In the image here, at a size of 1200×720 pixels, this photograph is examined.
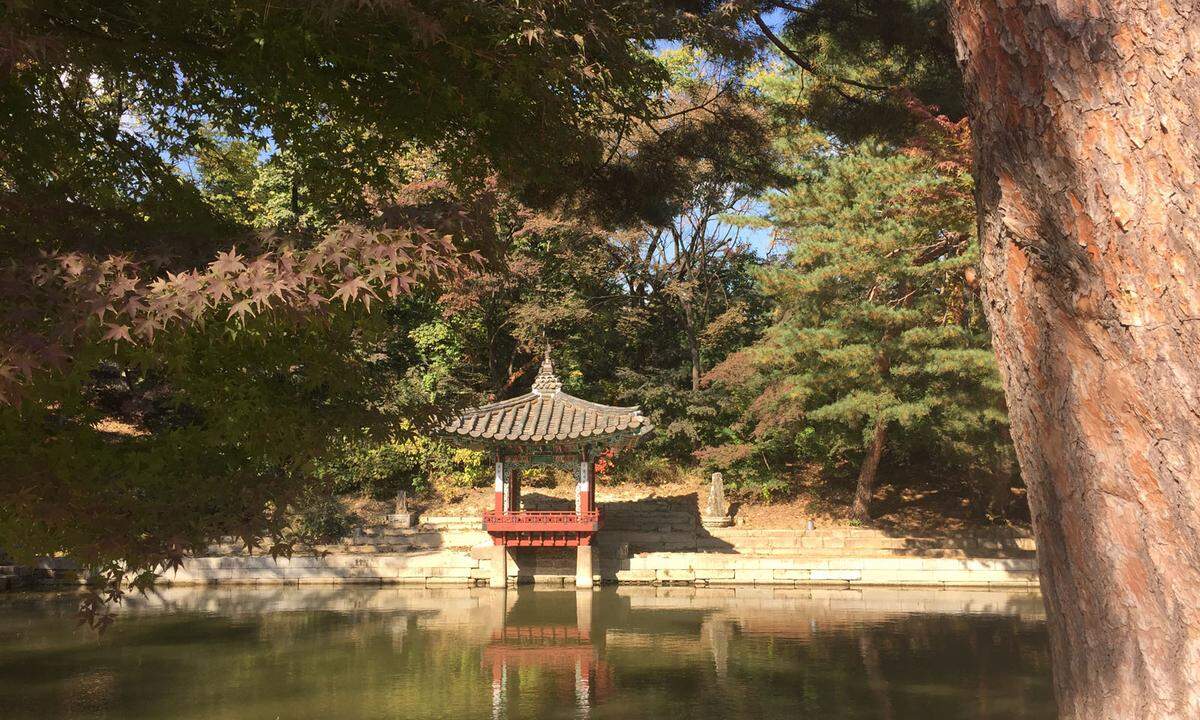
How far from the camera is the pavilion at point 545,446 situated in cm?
1423

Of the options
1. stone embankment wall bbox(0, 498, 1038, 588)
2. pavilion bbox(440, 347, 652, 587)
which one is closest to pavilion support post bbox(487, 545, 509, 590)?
pavilion bbox(440, 347, 652, 587)

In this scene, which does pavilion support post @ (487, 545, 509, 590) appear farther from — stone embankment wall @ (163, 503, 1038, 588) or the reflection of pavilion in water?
the reflection of pavilion in water

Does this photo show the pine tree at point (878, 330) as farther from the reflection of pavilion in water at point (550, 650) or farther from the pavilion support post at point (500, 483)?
the reflection of pavilion in water at point (550, 650)

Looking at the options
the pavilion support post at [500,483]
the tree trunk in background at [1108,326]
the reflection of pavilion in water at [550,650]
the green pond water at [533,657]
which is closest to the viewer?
the tree trunk in background at [1108,326]

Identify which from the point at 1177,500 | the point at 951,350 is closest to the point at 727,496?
the point at 951,350

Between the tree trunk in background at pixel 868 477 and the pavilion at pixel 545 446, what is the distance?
188 inches

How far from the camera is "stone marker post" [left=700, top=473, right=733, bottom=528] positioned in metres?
17.5

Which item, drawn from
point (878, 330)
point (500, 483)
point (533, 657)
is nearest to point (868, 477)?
point (878, 330)

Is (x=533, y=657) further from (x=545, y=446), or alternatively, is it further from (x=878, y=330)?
(x=878, y=330)

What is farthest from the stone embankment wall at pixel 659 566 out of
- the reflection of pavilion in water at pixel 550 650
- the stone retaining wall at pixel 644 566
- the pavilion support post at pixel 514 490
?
the reflection of pavilion in water at pixel 550 650

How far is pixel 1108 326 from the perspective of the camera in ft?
5.49

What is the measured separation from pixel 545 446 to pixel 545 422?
0.48 metres

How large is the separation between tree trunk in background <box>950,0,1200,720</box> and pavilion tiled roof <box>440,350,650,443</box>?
41.8ft

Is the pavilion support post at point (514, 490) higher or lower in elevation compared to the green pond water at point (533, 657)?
higher
